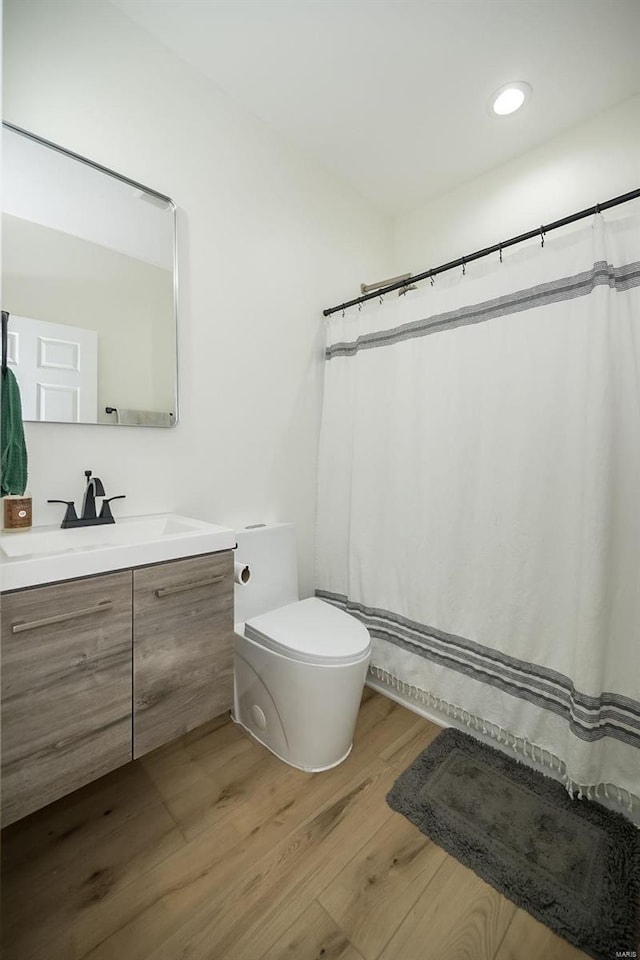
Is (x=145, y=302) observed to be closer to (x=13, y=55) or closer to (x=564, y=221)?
(x=13, y=55)

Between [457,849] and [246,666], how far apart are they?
33.9 inches

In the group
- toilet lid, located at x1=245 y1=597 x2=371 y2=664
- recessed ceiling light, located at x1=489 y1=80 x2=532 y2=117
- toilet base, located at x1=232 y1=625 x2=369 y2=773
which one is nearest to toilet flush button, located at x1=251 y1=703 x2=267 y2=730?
toilet base, located at x1=232 y1=625 x2=369 y2=773

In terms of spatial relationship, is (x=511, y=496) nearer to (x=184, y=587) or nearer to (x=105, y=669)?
(x=184, y=587)

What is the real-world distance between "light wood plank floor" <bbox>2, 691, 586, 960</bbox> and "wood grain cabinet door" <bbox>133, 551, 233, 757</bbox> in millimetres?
353

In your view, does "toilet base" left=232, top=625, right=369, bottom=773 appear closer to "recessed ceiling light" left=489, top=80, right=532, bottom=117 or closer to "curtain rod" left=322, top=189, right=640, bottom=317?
"curtain rod" left=322, top=189, right=640, bottom=317

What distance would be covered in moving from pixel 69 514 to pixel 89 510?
0.19 ft

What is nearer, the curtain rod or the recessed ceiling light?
the curtain rod

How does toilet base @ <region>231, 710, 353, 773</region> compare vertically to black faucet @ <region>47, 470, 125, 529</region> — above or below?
below

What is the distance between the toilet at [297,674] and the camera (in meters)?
1.38

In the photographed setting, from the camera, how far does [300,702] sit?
1.41m

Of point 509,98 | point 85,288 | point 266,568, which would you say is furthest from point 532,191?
point 266,568

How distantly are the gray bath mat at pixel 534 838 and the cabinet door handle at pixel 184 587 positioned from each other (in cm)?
94

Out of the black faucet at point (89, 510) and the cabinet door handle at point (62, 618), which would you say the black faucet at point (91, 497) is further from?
the cabinet door handle at point (62, 618)

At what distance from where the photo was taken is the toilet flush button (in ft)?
5.11
